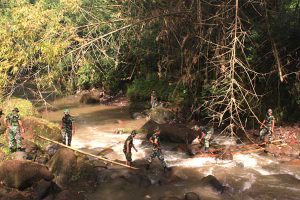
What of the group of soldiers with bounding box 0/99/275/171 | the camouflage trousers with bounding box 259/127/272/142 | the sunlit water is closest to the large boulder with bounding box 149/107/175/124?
the sunlit water

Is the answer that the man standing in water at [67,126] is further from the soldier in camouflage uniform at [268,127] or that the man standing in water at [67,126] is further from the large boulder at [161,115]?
the soldier in camouflage uniform at [268,127]

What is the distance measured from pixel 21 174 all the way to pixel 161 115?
11387 mm

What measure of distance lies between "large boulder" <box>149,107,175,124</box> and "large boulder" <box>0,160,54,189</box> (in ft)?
34.3

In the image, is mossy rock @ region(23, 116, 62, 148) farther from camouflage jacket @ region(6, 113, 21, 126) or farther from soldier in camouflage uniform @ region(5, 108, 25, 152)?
camouflage jacket @ region(6, 113, 21, 126)

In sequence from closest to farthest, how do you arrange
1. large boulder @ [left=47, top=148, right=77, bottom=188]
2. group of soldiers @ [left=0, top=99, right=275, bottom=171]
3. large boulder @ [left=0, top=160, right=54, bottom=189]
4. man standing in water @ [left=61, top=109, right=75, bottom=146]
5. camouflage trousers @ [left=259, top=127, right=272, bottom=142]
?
large boulder @ [left=0, top=160, right=54, bottom=189] → large boulder @ [left=47, top=148, right=77, bottom=188] → group of soldiers @ [left=0, top=99, right=275, bottom=171] → man standing in water @ [left=61, top=109, right=75, bottom=146] → camouflage trousers @ [left=259, top=127, right=272, bottom=142]

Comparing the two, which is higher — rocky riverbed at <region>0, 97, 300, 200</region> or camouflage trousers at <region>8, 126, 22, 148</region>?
camouflage trousers at <region>8, 126, 22, 148</region>

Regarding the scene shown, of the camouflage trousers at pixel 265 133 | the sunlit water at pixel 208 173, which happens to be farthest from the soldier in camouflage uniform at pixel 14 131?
the camouflage trousers at pixel 265 133

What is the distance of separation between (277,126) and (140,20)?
26.7ft

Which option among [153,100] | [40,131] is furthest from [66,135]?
[153,100]

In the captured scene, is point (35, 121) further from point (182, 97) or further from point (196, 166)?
point (182, 97)

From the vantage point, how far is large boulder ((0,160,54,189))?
11273mm

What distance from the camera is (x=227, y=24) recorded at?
15.8 meters

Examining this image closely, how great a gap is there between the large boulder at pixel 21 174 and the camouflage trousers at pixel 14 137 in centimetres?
271

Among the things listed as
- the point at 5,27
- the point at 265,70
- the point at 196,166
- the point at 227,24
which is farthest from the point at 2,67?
the point at 265,70
